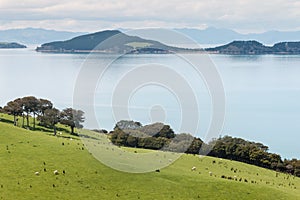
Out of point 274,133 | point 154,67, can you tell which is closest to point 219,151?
point 154,67

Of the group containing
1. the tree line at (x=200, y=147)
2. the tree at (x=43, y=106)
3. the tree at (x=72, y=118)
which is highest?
the tree at (x=43, y=106)

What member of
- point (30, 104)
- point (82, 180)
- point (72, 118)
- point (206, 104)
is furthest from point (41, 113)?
point (206, 104)

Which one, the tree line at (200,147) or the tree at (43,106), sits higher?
the tree at (43,106)

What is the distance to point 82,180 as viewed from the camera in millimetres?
26000

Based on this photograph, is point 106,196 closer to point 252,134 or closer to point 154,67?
point 154,67

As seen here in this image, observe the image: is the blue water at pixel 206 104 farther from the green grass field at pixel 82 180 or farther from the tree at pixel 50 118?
the green grass field at pixel 82 180

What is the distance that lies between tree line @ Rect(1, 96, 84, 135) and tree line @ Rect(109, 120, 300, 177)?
23.1 ft

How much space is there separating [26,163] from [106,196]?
6856mm

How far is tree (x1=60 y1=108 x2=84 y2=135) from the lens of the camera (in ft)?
200

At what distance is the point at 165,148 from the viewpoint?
5359 centimetres

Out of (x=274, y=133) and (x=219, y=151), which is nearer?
(x=219, y=151)

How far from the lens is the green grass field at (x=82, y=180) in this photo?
2411 cm

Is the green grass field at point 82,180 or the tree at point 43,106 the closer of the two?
the green grass field at point 82,180

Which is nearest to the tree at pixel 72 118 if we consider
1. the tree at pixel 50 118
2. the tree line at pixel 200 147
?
the tree at pixel 50 118
